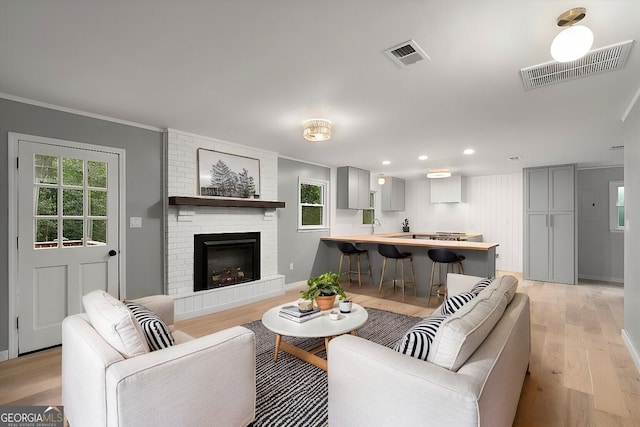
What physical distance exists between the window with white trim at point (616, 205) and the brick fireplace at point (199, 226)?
6537 mm

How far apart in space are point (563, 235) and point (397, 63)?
18.7ft

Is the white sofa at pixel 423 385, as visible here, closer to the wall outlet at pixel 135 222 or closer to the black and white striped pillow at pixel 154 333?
the black and white striped pillow at pixel 154 333

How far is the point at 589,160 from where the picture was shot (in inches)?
217

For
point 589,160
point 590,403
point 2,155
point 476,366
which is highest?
point 589,160

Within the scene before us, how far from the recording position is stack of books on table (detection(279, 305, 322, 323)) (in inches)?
102

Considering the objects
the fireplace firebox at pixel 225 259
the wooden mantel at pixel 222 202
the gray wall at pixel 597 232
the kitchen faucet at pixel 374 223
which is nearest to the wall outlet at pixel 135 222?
the wooden mantel at pixel 222 202

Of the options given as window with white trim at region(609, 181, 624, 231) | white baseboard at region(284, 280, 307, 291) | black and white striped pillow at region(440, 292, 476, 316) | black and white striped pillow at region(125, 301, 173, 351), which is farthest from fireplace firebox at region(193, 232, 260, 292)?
window with white trim at region(609, 181, 624, 231)

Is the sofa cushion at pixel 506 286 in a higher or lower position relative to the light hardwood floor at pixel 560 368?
higher

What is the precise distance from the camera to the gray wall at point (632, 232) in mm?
2688

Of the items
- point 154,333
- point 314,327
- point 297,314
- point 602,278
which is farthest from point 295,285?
point 602,278

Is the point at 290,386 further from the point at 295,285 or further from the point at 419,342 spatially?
the point at 295,285

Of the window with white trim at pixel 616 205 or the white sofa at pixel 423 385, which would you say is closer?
the white sofa at pixel 423 385

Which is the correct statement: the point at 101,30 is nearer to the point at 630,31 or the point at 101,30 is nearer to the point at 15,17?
the point at 15,17

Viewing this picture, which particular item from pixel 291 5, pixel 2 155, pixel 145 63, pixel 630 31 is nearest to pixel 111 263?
pixel 2 155
